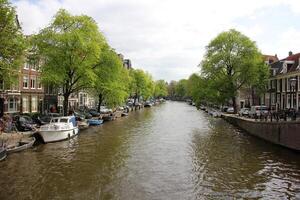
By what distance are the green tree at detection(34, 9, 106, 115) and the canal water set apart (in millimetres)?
13209

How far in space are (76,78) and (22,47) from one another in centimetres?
1995

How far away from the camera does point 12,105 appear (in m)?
54.1

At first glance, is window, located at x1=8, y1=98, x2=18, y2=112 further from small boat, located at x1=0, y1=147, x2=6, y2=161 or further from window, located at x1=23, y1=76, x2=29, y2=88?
small boat, located at x1=0, y1=147, x2=6, y2=161

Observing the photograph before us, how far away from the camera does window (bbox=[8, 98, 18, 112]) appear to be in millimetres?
53281

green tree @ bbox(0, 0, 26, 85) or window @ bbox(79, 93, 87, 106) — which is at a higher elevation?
green tree @ bbox(0, 0, 26, 85)

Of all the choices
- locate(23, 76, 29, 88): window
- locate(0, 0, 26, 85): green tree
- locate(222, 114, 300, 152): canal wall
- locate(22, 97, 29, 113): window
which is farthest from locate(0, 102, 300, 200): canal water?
locate(23, 76, 29, 88): window

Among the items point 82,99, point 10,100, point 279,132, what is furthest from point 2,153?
point 82,99

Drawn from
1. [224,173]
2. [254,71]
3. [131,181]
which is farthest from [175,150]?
[254,71]

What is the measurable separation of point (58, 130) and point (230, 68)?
4043cm

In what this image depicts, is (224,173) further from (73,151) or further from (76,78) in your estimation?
(76,78)

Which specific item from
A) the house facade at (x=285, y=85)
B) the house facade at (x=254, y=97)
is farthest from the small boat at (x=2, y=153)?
the house facade at (x=254, y=97)

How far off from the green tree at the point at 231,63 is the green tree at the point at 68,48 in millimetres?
25985

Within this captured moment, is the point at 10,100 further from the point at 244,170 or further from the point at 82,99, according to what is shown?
the point at 244,170

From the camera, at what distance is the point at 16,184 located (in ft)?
70.5
